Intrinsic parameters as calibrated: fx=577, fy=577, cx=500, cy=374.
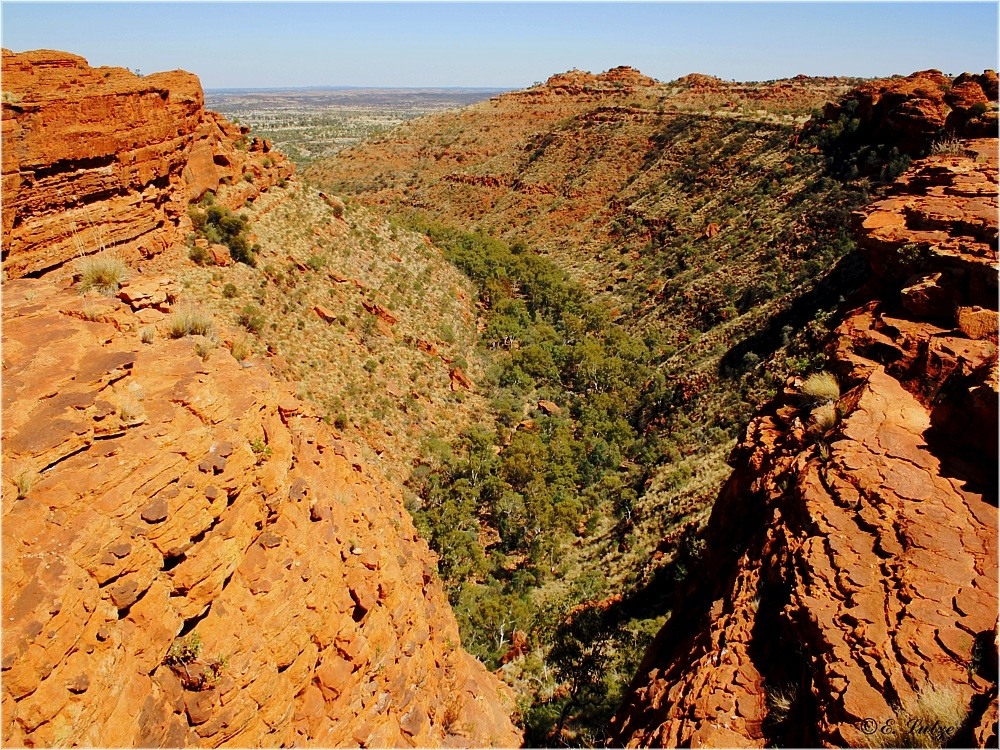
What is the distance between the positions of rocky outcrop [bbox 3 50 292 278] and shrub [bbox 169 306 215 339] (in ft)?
27.9

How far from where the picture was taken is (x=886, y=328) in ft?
35.9

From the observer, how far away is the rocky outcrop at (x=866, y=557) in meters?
6.10

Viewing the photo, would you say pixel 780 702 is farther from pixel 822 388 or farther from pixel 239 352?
pixel 239 352

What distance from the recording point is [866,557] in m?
7.42

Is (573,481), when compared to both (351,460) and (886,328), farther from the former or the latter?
(886,328)

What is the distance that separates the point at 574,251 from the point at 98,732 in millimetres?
57444

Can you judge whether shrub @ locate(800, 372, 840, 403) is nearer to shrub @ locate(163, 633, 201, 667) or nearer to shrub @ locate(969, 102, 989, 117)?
shrub @ locate(163, 633, 201, 667)

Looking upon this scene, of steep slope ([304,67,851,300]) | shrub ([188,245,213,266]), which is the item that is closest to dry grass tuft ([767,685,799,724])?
shrub ([188,245,213,266])

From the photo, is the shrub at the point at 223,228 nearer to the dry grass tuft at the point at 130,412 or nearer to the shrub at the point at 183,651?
the dry grass tuft at the point at 130,412

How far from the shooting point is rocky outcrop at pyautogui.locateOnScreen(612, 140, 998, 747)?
6.10 metres

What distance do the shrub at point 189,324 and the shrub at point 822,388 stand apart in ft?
37.6

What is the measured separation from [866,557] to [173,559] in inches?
355

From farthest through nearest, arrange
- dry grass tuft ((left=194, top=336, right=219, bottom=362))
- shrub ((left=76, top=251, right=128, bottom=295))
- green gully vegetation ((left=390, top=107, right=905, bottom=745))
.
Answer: green gully vegetation ((left=390, top=107, right=905, bottom=745)), shrub ((left=76, top=251, right=128, bottom=295)), dry grass tuft ((left=194, top=336, right=219, bottom=362))

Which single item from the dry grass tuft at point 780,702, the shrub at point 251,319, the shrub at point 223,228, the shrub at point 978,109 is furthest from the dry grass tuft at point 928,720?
the shrub at point 978,109
